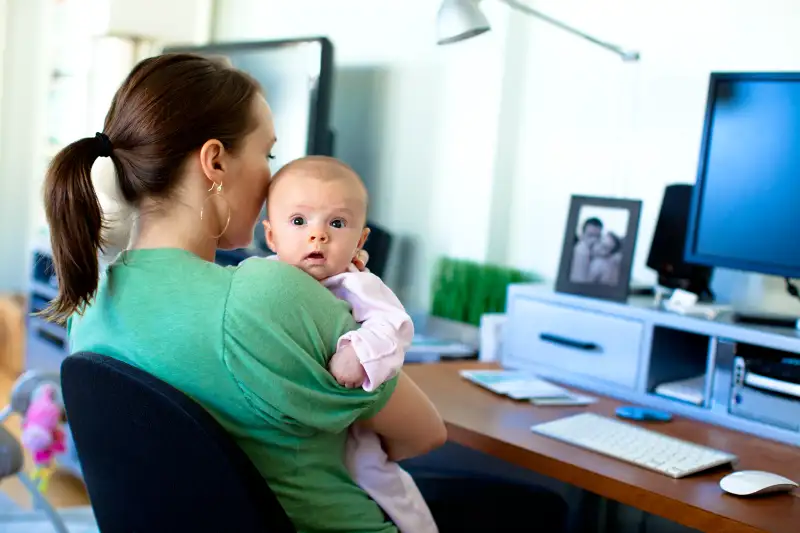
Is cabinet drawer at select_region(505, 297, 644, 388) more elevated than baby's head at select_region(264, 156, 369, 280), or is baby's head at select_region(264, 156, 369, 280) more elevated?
baby's head at select_region(264, 156, 369, 280)

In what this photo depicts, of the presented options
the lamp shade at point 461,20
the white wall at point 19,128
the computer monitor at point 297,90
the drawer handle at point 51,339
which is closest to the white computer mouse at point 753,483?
the lamp shade at point 461,20

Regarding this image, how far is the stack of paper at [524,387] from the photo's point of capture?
Answer: 1658mm

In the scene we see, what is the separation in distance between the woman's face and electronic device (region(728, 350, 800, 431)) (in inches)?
36.3

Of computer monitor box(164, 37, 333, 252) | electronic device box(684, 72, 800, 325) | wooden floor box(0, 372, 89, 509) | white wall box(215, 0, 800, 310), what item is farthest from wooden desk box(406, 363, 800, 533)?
wooden floor box(0, 372, 89, 509)

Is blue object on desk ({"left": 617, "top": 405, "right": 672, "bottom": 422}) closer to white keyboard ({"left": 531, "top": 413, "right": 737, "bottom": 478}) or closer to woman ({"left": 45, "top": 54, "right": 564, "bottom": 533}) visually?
white keyboard ({"left": 531, "top": 413, "right": 737, "bottom": 478})

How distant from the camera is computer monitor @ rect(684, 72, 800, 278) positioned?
1587 mm

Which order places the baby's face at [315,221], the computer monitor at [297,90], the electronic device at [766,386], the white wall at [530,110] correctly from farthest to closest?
the computer monitor at [297,90] → the white wall at [530,110] → the electronic device at [766,386] → the baby's face at [315,221]

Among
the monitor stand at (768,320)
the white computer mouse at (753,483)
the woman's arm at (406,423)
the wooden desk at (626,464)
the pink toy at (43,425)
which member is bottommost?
the pink toy at (43,425)

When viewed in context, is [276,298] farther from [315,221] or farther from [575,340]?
[575,340]

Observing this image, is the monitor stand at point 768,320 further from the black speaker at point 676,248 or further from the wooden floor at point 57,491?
the wooden floor at point 57,491

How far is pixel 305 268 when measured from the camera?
43.5 inches

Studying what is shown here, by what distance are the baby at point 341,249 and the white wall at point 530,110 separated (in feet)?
3.70

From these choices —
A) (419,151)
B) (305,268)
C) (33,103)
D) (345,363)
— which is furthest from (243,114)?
(33,103)

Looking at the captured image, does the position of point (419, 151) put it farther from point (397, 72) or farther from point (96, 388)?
point (96, 388)
